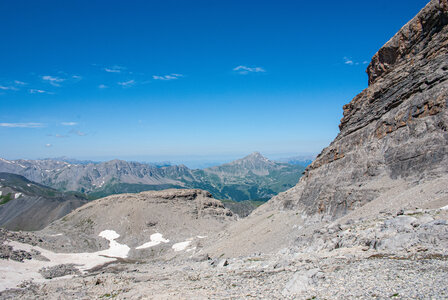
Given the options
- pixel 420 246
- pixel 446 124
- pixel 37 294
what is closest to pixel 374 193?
pixel 446 124

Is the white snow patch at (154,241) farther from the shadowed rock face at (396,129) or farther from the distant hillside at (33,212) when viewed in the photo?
the distant hillside at (33,212)

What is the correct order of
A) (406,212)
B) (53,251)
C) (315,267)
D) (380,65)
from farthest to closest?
(53,251)
(380,65)
(406,212)
(315,267)

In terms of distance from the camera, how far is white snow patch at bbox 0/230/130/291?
168 feet

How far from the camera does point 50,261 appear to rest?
69.4 meters

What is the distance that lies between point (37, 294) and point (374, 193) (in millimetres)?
45291

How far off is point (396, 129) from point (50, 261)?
77.0m

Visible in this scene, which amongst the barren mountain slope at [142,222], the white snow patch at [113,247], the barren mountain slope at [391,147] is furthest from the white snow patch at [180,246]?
the barren mountain slope at [391,147]

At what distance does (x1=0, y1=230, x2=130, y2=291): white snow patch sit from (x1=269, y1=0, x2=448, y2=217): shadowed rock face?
50.7 meters

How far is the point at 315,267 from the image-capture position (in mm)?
21891

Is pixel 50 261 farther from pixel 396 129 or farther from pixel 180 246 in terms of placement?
pixel 396 129

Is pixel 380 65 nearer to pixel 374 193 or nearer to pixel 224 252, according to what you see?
pixel 374 193

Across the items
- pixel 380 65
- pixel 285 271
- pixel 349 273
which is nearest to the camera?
pixel 349 273

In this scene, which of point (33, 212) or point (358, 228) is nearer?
point (358, 228)

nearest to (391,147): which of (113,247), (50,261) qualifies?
(50,261)
